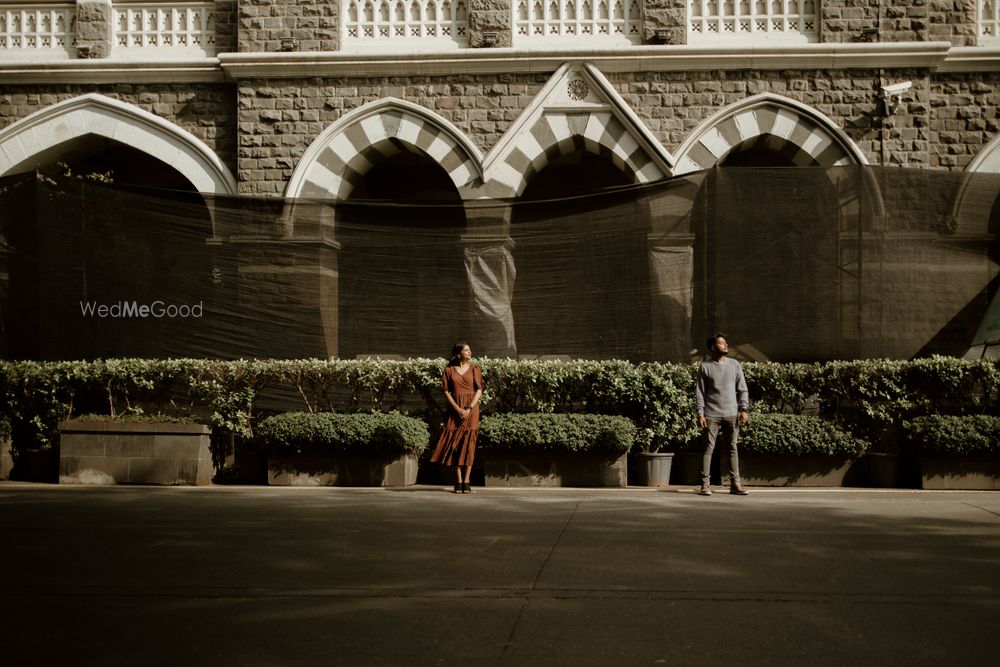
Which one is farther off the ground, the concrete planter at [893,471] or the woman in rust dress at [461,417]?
the woman in rust dress at [461,417]

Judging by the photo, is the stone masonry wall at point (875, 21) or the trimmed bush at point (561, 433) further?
the stone masonry wall at point (875, 21)

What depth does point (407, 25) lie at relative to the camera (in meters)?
17.3

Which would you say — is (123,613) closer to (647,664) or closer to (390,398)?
(647,664)

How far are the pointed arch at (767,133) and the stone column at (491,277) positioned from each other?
3.79 meters

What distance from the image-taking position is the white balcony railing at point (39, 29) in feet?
58.7

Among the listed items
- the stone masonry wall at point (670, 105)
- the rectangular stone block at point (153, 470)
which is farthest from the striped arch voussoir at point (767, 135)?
the rectangular stone block at point (153, 470)

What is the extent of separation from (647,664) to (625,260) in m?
9.28

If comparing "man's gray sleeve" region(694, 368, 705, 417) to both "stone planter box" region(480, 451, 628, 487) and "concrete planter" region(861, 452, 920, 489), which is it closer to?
"stone planter box" region(480, 451, 628, 487)

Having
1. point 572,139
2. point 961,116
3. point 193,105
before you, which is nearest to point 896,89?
point 961,116

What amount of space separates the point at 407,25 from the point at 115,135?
4920 mm

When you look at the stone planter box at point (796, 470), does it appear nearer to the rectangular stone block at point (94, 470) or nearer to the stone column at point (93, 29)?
the rectangular stone block at point (94, 470)

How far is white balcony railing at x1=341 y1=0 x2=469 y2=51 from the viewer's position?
1727 cm

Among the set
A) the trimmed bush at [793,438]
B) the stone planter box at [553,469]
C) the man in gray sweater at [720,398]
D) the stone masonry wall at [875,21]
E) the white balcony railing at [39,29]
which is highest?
the white balcony railing at [39,29]

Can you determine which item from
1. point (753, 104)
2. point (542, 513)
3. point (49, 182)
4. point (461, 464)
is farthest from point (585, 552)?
point (753, 104)
